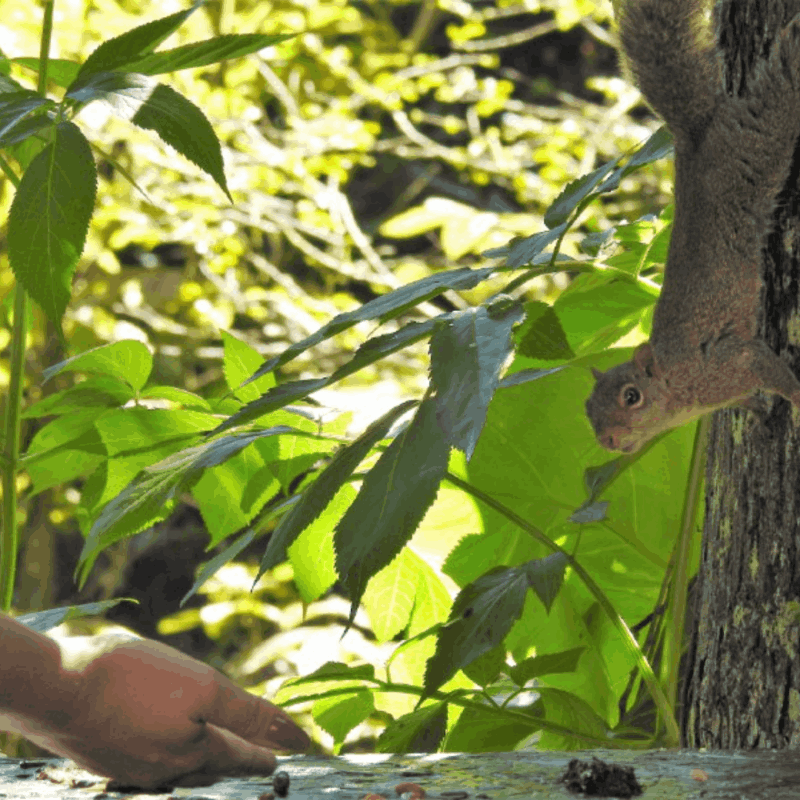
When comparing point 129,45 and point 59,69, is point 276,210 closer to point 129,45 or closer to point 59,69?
point 59,69

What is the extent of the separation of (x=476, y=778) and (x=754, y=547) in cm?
30

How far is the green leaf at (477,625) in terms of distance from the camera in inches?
34.0

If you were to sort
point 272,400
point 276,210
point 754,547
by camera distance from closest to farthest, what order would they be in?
point 272,400 < point 754,547 < point 276,210

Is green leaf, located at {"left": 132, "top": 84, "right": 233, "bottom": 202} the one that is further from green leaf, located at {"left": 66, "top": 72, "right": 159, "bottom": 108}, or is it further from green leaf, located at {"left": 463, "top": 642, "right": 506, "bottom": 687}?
green leaf, located at {"left": 463, "top": 642, "right": 506, "bottom": 687}

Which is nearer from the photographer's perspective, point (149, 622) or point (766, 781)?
point (766, 781)

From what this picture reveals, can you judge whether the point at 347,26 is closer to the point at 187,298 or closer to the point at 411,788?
the point at 187,298

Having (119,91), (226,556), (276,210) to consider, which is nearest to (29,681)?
(226,556)

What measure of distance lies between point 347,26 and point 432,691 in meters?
2.76

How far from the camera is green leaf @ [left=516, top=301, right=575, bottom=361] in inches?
38.1

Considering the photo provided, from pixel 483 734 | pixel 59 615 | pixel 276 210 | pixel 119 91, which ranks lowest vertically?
pixel 483 734

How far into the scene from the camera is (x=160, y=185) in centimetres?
304

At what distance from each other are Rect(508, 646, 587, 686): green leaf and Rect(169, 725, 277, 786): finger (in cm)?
26

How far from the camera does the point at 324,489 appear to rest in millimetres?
797

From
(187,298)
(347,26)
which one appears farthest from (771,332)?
(347,26)
